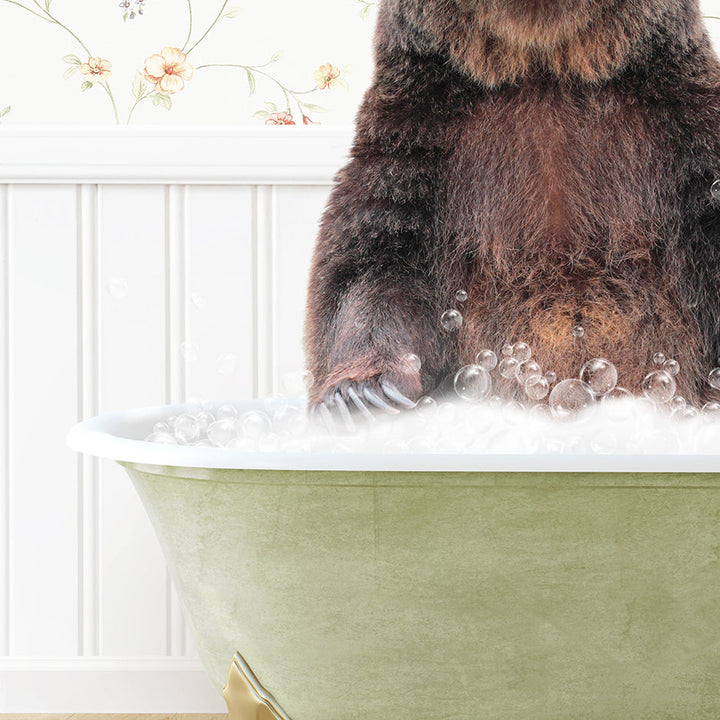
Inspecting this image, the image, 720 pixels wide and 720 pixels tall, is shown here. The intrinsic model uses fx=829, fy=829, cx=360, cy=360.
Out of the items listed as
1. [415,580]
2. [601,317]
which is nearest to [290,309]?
[601,317]

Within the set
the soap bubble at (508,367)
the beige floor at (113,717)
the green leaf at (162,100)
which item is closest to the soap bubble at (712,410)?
the soap bubble at (508,367)

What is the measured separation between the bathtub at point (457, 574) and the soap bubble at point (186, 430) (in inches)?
9.4

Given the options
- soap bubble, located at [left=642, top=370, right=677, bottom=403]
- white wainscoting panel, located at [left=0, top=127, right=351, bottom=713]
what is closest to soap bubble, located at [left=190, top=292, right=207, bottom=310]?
white wainscoting panel, located at [left=0, top=127, right=351, bottom=713]

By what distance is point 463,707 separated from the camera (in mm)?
795

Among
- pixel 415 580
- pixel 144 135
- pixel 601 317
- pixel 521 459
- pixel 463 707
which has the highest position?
pixel 144 135

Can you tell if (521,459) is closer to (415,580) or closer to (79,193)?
(415,580)

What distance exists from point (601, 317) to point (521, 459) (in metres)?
0.31

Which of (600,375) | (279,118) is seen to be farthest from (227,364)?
(600,375)

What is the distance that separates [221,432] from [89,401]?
0.39 meters

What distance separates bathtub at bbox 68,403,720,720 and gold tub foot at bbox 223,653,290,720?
0.02m

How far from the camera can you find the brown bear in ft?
3.01

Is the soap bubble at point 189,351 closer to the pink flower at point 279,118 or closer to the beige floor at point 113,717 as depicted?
the pink flower at point 279,118

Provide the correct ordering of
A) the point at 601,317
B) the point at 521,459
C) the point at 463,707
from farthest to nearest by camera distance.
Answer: the point at 601,317 → the point at 463,707 → the point at 521,459

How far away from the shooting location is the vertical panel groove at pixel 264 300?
1359mm
